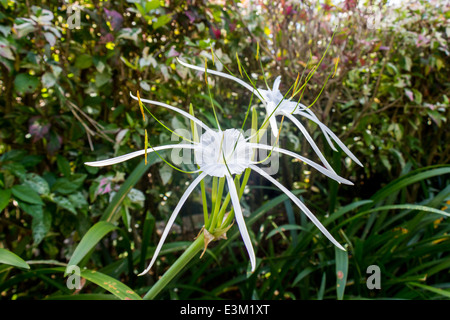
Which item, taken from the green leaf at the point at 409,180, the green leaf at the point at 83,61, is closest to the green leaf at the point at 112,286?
the green leaf at the point at 83,61

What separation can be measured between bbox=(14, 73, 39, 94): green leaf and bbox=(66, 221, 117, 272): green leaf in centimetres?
45

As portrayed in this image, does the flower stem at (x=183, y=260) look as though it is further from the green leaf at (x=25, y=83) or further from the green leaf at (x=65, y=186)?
the green leaf at (x=25, y=83)

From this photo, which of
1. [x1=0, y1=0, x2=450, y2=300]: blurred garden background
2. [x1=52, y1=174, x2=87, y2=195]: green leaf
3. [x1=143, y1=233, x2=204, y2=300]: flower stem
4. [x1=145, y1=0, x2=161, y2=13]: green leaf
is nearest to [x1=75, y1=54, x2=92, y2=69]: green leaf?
[x1=0, y1=0, x2=450, y2=300]: blurred garden background

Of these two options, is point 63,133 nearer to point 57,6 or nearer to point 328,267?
point 57,6

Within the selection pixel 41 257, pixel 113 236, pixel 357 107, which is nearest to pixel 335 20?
pixel 357 107

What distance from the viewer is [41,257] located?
1149 mm

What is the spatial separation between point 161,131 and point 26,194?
457 millimetres

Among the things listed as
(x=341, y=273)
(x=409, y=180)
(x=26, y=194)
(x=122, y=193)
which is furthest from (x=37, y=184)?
(x=409, y=180)

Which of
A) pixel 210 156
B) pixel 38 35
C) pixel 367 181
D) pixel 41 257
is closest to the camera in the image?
pixel 210 156

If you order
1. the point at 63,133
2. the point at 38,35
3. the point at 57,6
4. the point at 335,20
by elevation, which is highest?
the point at 335,20

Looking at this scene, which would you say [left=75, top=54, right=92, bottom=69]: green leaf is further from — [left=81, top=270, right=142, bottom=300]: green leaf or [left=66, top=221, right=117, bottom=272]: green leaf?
[left=81, top=270, right=142, bottom=300]: green leaf

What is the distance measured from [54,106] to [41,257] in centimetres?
56

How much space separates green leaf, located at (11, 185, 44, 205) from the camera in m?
0.83

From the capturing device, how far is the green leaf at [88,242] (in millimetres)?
617
